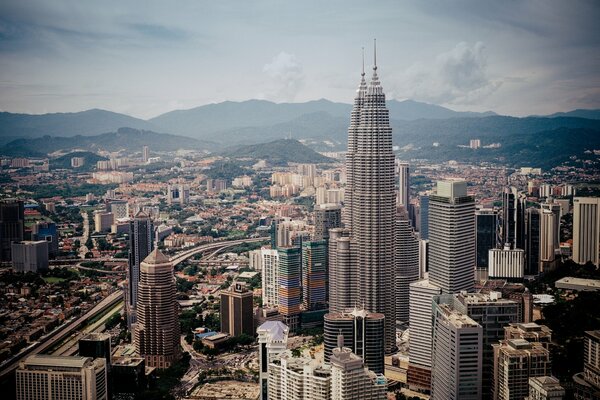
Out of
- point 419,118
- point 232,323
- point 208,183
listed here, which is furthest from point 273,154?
point 232,323

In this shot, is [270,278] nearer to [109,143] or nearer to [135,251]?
[135,251]

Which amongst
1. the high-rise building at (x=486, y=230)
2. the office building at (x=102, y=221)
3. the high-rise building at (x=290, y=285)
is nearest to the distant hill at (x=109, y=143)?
the office building at (x=102, y=221)

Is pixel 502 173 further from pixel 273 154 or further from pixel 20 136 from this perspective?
pixel 273 154

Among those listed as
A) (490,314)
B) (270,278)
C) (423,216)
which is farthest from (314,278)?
(490,314)

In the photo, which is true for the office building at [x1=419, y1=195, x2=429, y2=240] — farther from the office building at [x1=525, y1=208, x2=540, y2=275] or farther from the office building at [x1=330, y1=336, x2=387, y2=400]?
the office building at [x1=330, y1=336, x2=387, y2=400]

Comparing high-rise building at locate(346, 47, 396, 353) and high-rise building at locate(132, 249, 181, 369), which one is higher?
high-rise building at locate(346, 47, 396, 353)

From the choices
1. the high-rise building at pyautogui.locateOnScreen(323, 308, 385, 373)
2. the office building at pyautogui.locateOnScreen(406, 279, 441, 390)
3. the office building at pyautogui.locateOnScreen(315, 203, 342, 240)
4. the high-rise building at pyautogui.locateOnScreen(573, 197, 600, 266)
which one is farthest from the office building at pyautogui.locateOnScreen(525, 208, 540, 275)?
the high-rise building at pyautogui.locateOnScreen(323, 308, 385, 373)
